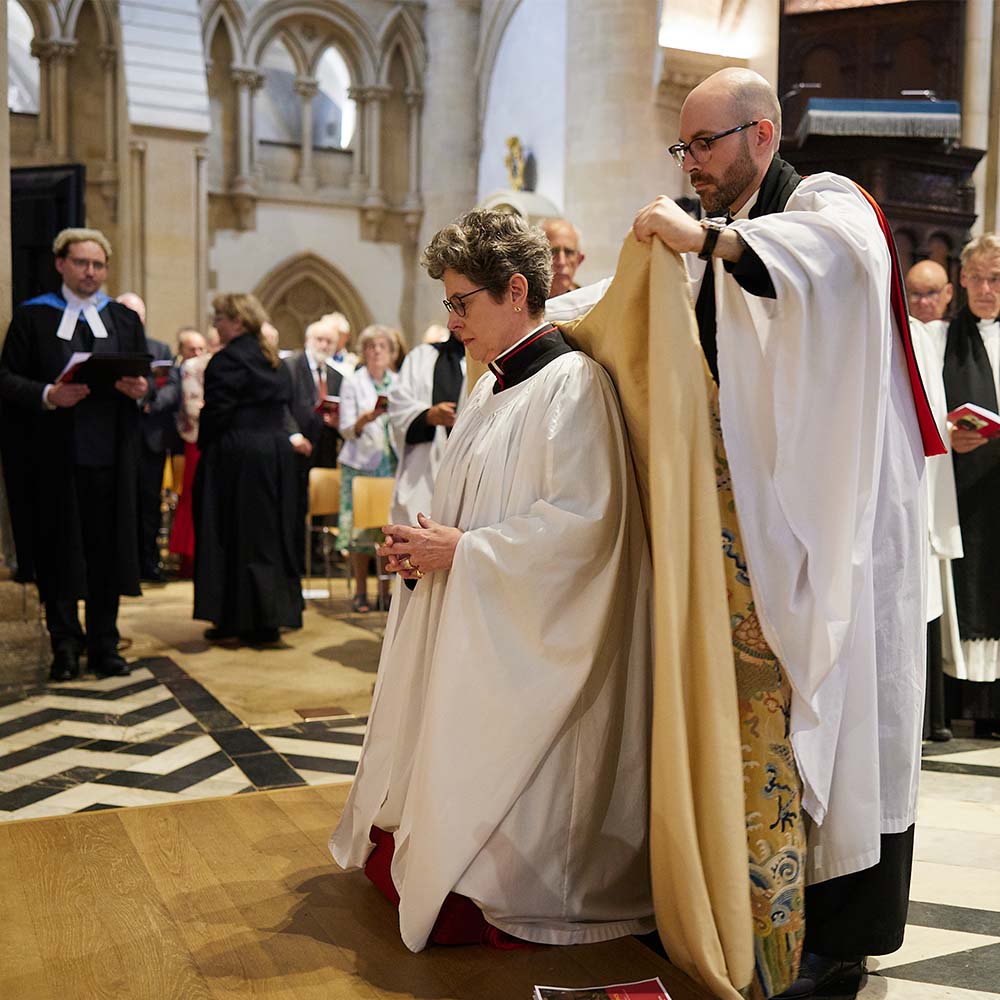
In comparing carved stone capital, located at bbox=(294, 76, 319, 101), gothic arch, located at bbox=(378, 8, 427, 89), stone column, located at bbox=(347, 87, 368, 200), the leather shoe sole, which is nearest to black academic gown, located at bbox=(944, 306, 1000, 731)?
the leather shoe sole

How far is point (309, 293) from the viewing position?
18.8 m

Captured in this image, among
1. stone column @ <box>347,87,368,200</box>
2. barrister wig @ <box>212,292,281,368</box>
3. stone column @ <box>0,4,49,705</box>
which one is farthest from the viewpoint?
stone column @ <box>347,87,368,200</box>

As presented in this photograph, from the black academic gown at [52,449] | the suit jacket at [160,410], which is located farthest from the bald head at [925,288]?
the suit jacket at [160,410]

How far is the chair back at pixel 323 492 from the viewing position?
312 inches

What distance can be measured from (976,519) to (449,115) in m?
14.7

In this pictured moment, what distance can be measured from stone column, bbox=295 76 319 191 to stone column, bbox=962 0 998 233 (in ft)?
38.0

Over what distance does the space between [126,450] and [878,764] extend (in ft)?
13.7

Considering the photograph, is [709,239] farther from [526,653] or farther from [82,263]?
[82,263]

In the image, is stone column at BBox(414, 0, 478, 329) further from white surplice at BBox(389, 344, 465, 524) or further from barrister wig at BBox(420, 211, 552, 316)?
barrister wig at BBox(420, 211, 552, 316)

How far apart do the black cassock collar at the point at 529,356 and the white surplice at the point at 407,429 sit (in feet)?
10.5

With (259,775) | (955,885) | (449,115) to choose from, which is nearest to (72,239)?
(259,775)

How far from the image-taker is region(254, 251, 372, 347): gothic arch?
18.4 meters

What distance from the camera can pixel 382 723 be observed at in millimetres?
2996

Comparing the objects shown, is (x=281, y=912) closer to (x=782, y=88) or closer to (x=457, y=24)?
(x=782, y=88)
